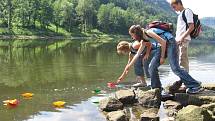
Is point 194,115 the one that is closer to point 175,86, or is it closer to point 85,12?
point 175,86

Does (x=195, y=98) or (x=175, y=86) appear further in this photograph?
(x=175, y=86)

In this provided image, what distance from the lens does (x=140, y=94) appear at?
13188 mm

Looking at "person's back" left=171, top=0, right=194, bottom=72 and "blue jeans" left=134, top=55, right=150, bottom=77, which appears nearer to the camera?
"person's back" left=171, top=0, right=194, bottom=72

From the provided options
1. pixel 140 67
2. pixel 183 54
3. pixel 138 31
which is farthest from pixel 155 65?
pixel 140 67

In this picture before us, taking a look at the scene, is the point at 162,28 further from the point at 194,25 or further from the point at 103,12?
the point at 103,12

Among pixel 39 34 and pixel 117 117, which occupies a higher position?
pixel 117 117

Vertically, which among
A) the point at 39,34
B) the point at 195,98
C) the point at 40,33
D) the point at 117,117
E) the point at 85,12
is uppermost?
the point at 85,12

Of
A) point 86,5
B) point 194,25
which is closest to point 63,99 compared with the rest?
point 194,25

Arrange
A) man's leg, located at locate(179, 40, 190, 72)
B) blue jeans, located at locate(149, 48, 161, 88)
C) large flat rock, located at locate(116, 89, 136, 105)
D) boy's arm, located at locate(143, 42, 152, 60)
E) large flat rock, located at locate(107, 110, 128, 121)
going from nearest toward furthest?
large flat rock, located at locate(107, 110, 128, 121), large flat rock, located at locate(116, 89, 136, 105), blue jeans, located at locate(149, 48, 161, 88), boy's arm, located at locate(143, 42, 152, 60), man's leg, located at locate(179, 40, 190, 72)

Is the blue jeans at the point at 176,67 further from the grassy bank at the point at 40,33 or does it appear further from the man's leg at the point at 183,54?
the grassy bank at the point at 40,33

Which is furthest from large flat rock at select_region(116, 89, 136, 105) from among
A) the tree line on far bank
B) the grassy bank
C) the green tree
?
the green tree

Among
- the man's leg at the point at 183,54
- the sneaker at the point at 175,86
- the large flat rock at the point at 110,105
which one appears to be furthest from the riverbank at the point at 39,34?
the large flat rock at the point at 110,105

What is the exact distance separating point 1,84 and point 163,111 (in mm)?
8048

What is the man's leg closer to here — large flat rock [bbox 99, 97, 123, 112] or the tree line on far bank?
large flat rock [bbox 99, 97, 123, 112]
